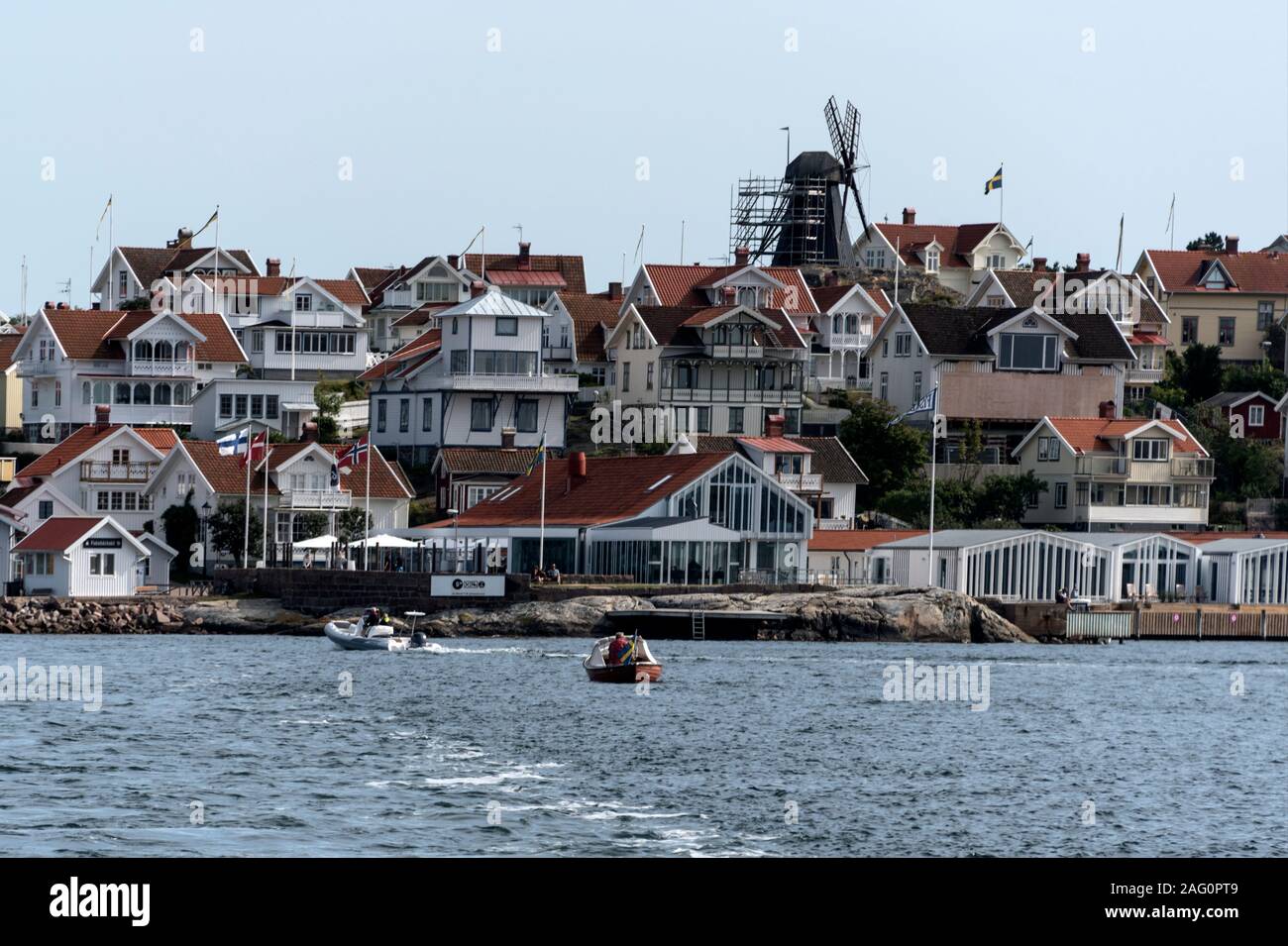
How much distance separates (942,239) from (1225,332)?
80.1 ft

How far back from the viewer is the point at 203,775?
35.8 m

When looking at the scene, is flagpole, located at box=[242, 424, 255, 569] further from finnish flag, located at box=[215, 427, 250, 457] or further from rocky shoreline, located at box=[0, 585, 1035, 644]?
rocky shoreline, located at box=[0, 585, 1035, 644]

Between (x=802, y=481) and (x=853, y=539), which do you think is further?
(x=802, y=481)

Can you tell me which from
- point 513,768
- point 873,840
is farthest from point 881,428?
point 873,840

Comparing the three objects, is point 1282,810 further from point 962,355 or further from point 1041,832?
point 962,355

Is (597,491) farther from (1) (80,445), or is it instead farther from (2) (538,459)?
(1) (80,445)

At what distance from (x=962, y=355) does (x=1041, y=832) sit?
85.7 meters

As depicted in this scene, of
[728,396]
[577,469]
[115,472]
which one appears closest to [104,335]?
[115,472]

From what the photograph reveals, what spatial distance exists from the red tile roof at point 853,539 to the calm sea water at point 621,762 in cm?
2199

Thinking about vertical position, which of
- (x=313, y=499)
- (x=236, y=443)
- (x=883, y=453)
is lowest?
(x=313, y=499)

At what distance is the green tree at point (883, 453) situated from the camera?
104 metres

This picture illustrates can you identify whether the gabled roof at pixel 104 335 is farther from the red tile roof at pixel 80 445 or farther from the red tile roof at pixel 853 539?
the red tile roof at pixel 853 539

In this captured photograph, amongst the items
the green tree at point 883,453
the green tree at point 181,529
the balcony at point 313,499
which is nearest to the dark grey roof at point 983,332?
Result: the green tree at point 883,453

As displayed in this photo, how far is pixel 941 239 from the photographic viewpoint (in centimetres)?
15288
